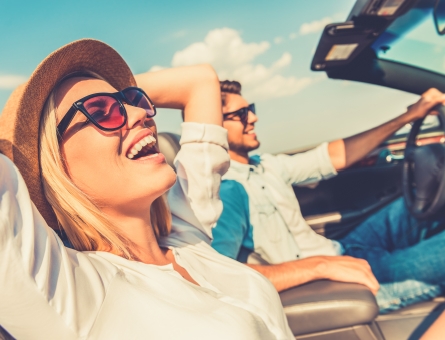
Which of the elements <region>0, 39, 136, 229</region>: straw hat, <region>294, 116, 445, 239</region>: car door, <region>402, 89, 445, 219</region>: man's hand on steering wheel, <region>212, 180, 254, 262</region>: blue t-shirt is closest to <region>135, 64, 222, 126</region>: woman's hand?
<region>0, 39, 136, 229</region>: straw hat

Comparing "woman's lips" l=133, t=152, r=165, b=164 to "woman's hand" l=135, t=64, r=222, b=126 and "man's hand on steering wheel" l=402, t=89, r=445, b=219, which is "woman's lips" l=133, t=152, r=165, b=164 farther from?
"man's hand on steering wheel" l=402, t=89, r=445, b=219

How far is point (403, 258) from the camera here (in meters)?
1.85

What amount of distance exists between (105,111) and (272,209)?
4.54 feet

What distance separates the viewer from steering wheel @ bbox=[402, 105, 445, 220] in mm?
1954

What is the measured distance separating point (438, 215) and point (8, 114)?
2087mm

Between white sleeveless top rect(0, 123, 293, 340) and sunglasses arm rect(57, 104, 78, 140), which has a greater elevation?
sunglasses arm rect(57, 104, 78, 140)

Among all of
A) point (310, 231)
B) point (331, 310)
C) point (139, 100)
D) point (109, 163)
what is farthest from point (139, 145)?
point (310, 231)

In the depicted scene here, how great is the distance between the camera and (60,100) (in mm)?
1071

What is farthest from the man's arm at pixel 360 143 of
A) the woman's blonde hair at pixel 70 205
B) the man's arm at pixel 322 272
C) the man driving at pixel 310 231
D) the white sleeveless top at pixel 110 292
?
the woman's blonde hair at pixel 70 205

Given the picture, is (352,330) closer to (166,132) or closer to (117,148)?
(117,148)

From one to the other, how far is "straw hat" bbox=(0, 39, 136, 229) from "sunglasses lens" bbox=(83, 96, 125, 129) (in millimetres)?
117

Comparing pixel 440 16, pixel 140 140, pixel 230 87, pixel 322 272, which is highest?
pixel 440 16

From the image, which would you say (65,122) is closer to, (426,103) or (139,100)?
(139,100)

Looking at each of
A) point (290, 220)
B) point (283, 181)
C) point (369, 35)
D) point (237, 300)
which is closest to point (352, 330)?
point (237, 300)
